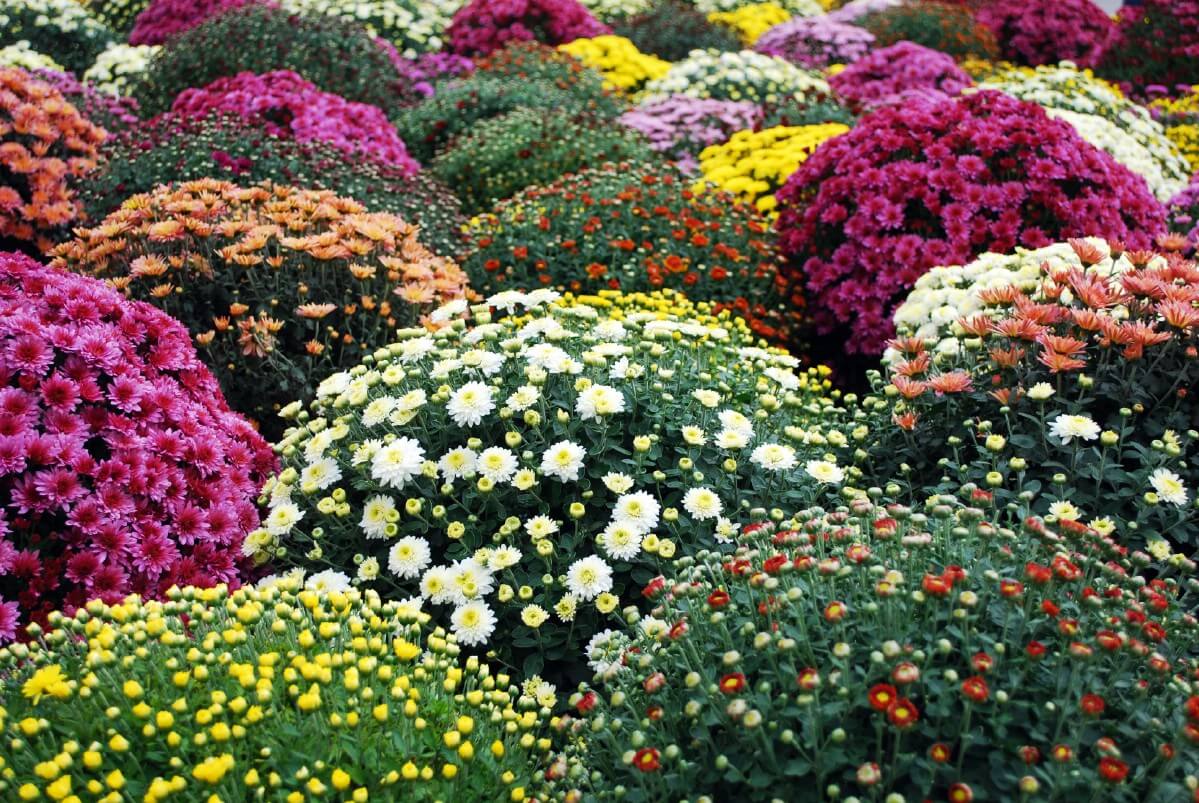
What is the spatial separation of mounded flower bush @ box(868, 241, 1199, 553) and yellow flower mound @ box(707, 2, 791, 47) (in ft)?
48.7

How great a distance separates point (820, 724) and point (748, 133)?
269 inches

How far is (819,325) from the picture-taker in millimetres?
5906

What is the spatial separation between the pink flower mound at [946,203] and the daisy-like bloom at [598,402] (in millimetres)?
2607

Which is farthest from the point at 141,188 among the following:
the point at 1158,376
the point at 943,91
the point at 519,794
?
the point at 943,91

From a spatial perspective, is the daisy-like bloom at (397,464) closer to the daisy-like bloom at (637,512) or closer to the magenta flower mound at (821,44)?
the daisy-like bloom at (637,512)

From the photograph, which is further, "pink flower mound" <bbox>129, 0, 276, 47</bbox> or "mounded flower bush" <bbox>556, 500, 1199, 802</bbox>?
"pink flower mound" <bbox>129, 0, 276, 47</bbox>

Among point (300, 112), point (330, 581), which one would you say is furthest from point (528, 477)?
point (300, 112)

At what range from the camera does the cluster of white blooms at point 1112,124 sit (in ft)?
25.6

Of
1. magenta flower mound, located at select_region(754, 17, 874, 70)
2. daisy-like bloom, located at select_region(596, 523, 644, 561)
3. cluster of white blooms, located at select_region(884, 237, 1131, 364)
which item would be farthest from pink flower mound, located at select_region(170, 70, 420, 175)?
magenta flower mound, located at select_region(754, 17, 874, 70)

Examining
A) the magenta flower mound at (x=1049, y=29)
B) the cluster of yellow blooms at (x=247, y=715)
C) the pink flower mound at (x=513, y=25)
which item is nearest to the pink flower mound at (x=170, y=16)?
the pink flower mound at (x=513, y=25)

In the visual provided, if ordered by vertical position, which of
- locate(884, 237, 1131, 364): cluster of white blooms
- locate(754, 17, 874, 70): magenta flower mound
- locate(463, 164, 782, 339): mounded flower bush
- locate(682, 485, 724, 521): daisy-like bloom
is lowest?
locate(754, 17, 874, 70): magenta flower mound

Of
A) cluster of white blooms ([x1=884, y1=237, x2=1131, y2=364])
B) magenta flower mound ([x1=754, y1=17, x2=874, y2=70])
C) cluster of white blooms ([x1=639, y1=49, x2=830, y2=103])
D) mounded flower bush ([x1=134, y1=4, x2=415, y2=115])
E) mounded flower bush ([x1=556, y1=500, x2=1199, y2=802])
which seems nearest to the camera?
mounded flower bush ([x1=556, y1=500, x2=1199, y2=802])

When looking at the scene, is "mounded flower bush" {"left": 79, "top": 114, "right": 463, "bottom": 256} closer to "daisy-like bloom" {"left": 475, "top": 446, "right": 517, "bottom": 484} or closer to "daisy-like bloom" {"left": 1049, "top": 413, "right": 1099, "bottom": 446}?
"daisy-like bloom" {"left": 475, "top": 446, "right": 517, "bottom": 484}

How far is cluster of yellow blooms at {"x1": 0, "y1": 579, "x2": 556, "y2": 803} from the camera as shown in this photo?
213cm
